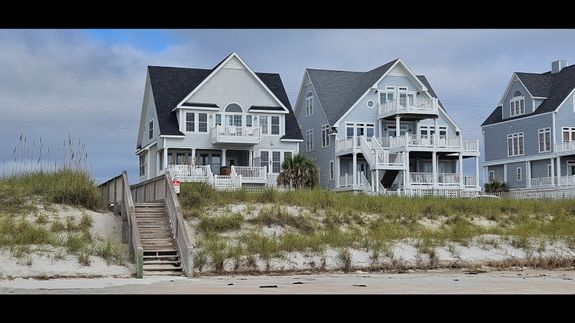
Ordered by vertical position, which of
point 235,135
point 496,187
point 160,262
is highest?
point 235,135

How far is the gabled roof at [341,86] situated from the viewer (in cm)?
5018

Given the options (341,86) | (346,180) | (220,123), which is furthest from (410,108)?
(220,123)

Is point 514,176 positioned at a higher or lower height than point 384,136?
lower

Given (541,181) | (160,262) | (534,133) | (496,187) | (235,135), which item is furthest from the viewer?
(496,187)

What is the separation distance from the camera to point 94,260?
22.2m

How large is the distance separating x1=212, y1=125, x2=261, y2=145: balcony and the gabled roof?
6.38 m

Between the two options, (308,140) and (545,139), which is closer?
(545,139)

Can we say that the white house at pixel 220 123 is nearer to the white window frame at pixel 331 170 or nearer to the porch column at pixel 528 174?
the white window frame at pixel 331 170

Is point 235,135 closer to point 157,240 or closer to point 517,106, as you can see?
point 157,240

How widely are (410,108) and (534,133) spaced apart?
462 inches

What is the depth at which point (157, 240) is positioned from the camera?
76.9 ft

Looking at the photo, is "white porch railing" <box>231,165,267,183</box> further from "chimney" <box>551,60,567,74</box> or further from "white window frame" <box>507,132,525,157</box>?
"chimney" <box>551,60,567,74</box>

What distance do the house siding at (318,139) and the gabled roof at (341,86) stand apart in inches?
21.1

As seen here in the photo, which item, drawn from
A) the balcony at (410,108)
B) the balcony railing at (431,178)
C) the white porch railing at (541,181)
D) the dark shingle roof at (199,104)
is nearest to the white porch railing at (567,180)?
the white porch railing at (541,181)
